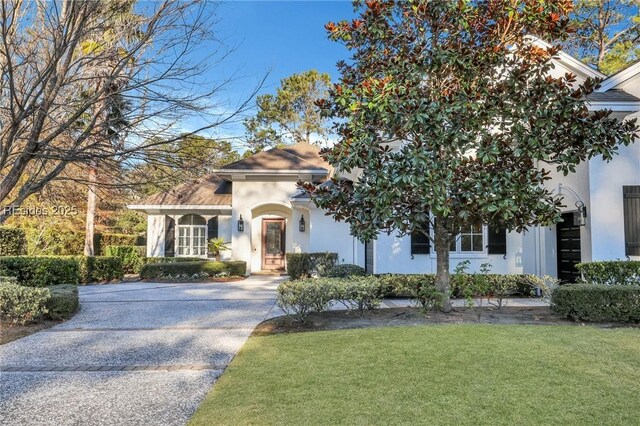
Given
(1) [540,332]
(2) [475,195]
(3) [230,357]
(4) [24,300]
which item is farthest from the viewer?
(4) [24,300]

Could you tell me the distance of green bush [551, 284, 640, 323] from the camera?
293 inches

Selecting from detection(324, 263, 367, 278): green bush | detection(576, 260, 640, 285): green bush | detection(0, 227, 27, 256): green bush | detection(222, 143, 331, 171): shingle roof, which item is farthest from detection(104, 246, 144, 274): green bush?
detection(576, 260, 640, 285): green bush

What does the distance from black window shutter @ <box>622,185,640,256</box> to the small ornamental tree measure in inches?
136

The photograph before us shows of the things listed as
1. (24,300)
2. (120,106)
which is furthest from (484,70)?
(24,300)

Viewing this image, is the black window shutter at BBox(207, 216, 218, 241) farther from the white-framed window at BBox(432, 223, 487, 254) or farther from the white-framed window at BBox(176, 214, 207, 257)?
the white-framed window at BBox(432, 223, 487, 254)

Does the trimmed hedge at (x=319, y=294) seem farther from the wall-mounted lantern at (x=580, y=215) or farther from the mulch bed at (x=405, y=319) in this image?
the wall-mounted lantern at (x=580, y=215)

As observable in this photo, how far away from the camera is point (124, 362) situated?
5.67 m

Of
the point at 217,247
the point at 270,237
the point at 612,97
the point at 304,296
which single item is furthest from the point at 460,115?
the point at 217,247

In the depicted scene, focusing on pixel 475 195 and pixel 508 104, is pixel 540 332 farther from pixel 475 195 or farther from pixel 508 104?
pixel 508 104

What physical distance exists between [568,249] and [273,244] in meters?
12.2

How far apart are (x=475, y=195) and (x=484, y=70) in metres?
2.33

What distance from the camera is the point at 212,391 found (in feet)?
14.7

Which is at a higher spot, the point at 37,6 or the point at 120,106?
the point at 37,6

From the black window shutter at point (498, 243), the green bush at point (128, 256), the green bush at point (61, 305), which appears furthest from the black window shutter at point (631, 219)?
the green bush at point (128, 256)
